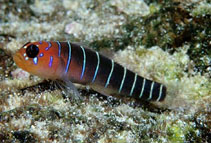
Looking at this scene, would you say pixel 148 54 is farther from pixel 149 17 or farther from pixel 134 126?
pixel 134 126

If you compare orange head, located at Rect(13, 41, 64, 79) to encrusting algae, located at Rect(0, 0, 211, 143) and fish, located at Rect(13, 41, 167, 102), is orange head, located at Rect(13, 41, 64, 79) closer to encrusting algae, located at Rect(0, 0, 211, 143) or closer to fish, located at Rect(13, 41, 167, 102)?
fish, located at Rect(13, 41, 167, 102)

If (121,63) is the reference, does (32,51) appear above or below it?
above

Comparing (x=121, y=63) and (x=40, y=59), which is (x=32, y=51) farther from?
(x=121, y=63)

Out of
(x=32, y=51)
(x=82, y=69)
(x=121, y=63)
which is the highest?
(x=32, y=51)

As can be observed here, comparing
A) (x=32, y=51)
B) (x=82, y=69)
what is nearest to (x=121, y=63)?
(x=82, y=69)

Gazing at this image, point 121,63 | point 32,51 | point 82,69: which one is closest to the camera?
point 32,51

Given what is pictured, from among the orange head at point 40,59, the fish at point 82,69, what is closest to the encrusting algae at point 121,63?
the fish at point 82,69

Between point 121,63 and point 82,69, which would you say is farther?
point 121,63

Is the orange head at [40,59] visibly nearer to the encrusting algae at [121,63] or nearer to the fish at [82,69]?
the fish at [82,69]

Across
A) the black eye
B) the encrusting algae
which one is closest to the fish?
the black eye
